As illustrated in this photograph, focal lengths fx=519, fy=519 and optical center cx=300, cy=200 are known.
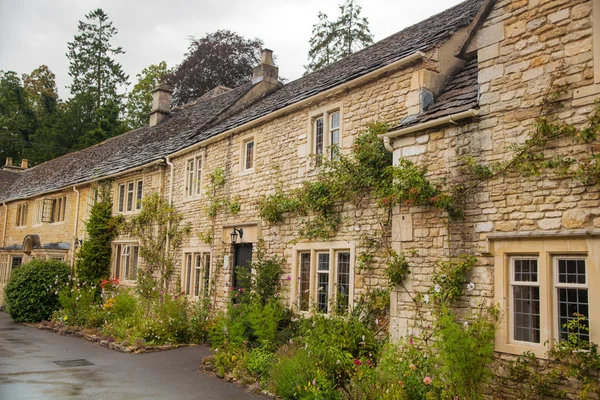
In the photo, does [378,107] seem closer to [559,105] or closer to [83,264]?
[559,105]

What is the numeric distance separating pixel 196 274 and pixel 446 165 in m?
10.1

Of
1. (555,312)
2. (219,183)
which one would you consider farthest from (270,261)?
(555,312)

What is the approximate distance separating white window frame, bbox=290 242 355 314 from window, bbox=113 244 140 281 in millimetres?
9452

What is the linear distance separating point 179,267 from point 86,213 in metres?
8.29

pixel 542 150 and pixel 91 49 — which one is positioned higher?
pixel 91 49

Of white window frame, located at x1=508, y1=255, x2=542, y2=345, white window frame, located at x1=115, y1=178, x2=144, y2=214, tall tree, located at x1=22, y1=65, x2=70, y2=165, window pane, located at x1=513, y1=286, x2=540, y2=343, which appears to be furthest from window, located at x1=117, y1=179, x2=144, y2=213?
tall tree, located at x1=22, y1=65, x2=70, y2=165

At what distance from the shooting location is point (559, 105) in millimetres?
7117

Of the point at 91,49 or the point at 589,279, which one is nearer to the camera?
the point at 589,279

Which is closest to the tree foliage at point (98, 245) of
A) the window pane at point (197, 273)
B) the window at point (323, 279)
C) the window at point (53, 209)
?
the window at point (53, 209)

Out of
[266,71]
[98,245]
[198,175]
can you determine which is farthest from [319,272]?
[98,245]

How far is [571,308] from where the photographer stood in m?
6.78

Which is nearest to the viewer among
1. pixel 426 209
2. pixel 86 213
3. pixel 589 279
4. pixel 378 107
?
pixel 589 279

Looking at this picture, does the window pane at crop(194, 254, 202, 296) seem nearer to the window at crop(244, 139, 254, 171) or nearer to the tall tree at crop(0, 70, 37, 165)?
the window at crop(244, 139, 254, 171)

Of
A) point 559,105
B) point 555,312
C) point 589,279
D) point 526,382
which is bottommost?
point 526,382
